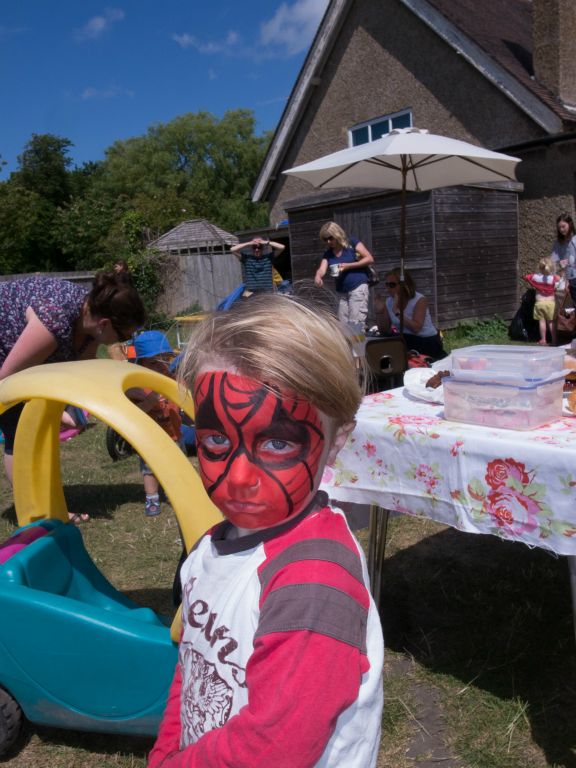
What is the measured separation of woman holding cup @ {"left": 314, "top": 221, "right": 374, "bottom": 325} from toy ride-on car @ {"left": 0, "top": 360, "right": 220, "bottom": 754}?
5.30 metres

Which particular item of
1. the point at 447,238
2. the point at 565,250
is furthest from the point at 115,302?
the point at 565,250

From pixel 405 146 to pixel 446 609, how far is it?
4047mm

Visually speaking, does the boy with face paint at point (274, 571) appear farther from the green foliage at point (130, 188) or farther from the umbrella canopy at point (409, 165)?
the green foliage at point (130, 188)

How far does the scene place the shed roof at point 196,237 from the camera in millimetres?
22094

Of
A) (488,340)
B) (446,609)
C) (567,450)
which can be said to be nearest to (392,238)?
(488,340)

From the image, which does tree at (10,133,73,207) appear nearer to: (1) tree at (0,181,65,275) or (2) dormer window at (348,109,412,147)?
(1) tree at (0,181,65,275)

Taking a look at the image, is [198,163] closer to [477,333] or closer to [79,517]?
[477,333]

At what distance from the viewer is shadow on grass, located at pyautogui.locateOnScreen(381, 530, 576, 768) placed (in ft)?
7.07

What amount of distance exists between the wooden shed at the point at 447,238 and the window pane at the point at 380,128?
3.19 metres

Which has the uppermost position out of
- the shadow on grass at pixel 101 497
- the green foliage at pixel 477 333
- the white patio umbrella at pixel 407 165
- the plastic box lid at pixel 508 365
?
the white patio umbrella at pixel 407 165

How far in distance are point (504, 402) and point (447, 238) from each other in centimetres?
900

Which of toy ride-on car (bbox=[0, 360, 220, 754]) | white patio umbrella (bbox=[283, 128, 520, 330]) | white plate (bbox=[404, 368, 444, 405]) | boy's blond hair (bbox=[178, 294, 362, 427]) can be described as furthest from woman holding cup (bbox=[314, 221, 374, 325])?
boy's blond hair (bbox=[178, 294, 362, 427])

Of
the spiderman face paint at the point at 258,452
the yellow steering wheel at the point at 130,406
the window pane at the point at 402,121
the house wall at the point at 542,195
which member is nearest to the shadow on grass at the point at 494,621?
the yellow steering wheel at the point at 130,406

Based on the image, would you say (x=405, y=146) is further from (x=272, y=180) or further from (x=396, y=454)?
(x=272, y=180)
